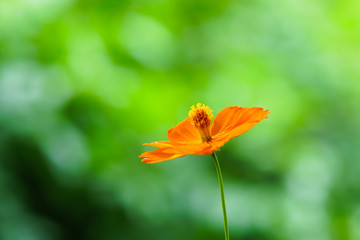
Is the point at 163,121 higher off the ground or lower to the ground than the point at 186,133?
higher

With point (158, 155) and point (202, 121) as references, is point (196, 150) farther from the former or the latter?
point (202, 121)

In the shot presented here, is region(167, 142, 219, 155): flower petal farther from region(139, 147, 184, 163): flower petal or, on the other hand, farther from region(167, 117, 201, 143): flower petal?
region(167, 117, 201, 143): flower petal

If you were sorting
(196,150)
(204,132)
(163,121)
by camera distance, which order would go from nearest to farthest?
(196,150) → (204,132) → (163,121)

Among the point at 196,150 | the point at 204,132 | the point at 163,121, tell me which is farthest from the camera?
the point at 163,121

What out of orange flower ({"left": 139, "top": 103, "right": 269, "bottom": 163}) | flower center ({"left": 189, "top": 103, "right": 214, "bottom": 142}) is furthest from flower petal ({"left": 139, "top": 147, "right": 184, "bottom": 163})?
flower center ({"left": 189, "top": 103, "right": 214, "bottom": 142})

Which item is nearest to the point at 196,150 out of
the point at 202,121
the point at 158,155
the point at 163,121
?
the point at 158,155

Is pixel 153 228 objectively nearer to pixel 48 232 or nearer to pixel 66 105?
pixel 48 232

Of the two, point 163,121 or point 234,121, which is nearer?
point 234,121
